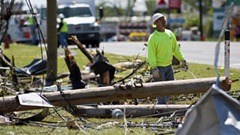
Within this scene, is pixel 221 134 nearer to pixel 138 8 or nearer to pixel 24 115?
pixel 24 115

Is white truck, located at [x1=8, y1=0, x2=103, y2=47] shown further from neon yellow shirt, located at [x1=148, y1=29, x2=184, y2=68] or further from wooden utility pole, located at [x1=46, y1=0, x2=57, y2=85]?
neon yellow shirt, located at [x1=148, y1=29, x2=184, y2=68]

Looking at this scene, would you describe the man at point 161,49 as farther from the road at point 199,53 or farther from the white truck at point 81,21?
the white truck at point 81,21

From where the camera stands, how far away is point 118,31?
70125 millimetres

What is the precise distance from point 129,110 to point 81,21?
2686cm

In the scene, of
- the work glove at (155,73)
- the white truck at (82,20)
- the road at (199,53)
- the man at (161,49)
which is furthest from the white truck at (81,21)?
the work glove at (155,73)

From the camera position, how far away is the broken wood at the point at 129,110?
11.0 metres

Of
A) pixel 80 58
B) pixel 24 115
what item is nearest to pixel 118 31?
pixel 80 58

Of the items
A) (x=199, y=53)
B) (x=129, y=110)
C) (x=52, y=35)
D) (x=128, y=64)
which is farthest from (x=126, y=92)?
(x=199, y=53)

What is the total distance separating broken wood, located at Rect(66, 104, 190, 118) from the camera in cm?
1095

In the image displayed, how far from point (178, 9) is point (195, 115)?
68766 mm

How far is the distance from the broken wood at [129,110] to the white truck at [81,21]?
2566cm

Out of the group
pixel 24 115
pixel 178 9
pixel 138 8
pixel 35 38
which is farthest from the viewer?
pixel 138 8

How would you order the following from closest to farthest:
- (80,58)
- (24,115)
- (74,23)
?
(24,115)
(80,58)
(74,23)

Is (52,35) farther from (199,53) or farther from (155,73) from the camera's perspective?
(199,53)
